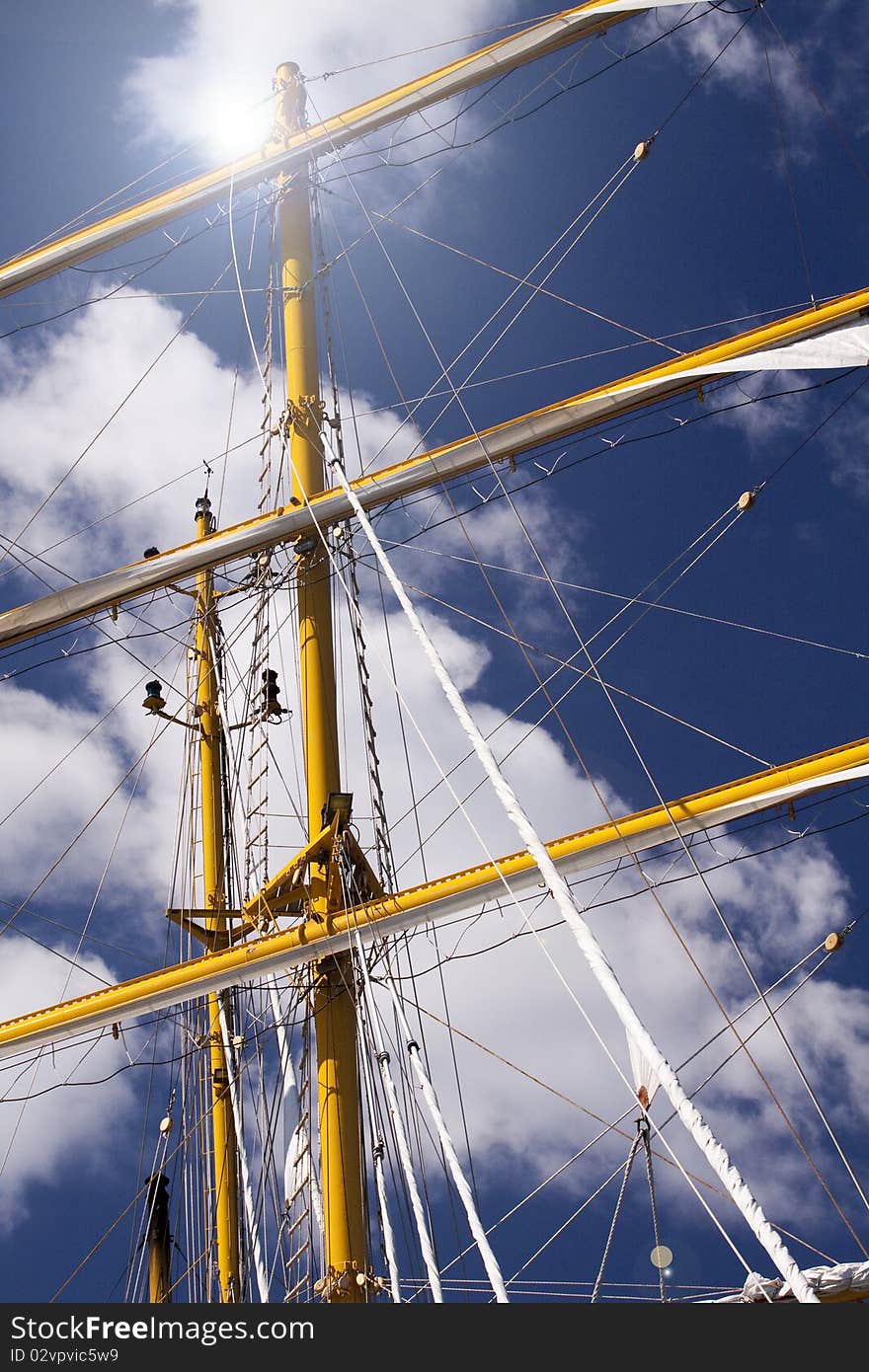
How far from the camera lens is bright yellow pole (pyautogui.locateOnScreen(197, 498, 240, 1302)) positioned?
1864 cm

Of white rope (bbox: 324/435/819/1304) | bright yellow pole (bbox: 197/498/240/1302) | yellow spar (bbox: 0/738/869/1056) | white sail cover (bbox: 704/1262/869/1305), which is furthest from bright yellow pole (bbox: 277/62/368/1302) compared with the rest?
white rope (bbox: 324/435/819/1304)

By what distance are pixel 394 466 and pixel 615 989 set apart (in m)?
10.6

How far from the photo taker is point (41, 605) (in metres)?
17.8

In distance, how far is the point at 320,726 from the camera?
15.1m

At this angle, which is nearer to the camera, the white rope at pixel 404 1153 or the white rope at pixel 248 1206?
the white rope at pixel 404 1153

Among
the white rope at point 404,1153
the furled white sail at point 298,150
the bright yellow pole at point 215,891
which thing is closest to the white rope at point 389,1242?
the white rope at point 404,1153

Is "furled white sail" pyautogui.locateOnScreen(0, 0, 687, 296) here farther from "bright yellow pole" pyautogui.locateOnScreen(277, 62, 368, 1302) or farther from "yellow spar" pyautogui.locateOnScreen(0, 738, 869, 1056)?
"yellow spar" pyautogui.locateOnScreen(0, 738, 869, 1056)

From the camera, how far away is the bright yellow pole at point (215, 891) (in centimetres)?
1864

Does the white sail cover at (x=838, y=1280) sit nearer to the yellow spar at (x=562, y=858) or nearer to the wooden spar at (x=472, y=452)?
the yellow spar at (x=562, y=858)

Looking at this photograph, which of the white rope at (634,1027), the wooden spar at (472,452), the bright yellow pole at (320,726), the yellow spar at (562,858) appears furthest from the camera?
the wooden spar at (472,452)

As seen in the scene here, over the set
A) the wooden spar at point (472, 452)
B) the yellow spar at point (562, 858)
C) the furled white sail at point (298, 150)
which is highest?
the furled white sail at point (298, 150)

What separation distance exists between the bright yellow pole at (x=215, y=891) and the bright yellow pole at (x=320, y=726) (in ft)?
7.24

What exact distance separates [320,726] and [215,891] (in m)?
6.56

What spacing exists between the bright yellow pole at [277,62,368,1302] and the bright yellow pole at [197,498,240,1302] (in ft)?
7.24
